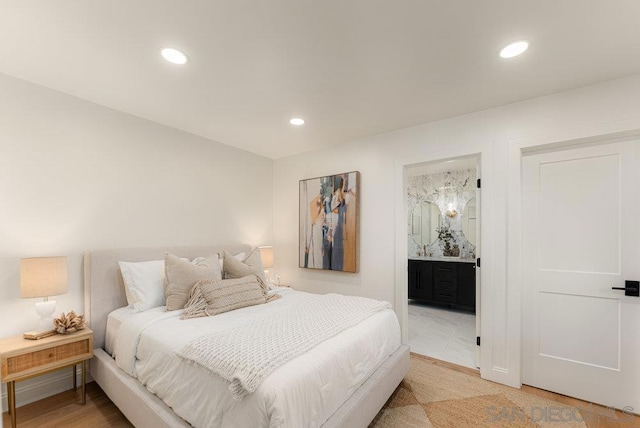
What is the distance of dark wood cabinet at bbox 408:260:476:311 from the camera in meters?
4.72

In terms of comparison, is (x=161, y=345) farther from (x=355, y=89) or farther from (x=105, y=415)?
(x=355, y=89)

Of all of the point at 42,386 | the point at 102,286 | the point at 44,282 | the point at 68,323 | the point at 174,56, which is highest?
the point at 174,56

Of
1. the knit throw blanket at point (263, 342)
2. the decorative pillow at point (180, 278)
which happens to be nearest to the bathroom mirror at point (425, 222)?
the knit throw blanket at point (263, 342)

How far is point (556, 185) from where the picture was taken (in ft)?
8.41

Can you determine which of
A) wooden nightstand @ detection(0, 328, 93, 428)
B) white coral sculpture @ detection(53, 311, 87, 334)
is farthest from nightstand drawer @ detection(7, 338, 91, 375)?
white coral sculpture @ detection(53, 311, 87, 334)

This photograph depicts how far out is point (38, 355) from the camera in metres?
2.09

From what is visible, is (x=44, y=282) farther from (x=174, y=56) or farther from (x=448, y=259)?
(x=448, y=259)

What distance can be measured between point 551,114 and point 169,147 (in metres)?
3.69

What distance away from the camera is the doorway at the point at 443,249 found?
4590 mm

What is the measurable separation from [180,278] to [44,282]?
895 mm

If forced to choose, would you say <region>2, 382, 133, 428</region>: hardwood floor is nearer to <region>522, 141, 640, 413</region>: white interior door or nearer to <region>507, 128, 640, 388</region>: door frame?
<region>507, 128, 640, 388</region>: door frame

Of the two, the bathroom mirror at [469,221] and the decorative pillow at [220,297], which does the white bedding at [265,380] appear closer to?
the decorative pillow at [220,297]

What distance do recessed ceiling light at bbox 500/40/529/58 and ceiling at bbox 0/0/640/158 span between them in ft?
0.18

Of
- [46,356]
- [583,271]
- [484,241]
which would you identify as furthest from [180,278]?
[583,271]
